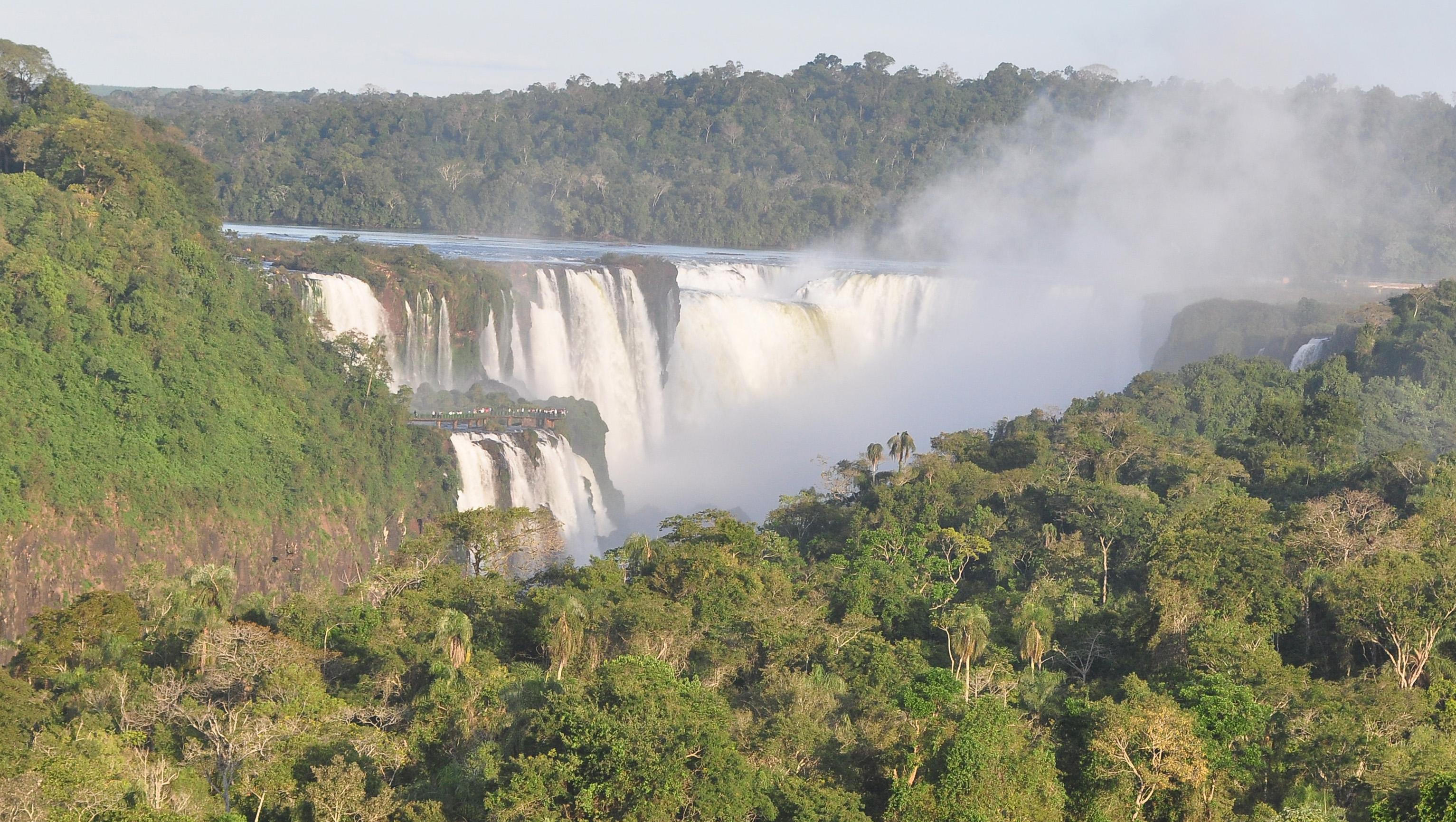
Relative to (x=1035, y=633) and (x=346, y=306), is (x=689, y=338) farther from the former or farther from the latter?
(x=1035, y=633)

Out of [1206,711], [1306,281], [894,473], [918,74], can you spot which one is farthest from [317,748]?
[918,74]

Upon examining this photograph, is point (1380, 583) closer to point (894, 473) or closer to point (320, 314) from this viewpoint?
point (894, 473)

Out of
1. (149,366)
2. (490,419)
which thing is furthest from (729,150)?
(149,366)

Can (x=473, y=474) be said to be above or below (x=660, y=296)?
below

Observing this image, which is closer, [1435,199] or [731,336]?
[731,336]

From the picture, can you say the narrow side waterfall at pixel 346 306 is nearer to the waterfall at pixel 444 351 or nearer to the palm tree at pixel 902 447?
the waterfall at pixel 444 351

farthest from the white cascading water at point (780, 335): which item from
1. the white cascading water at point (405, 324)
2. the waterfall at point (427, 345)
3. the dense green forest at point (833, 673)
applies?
the dense green forest at point (833, 673)

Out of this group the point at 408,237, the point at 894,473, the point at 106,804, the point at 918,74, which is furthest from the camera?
the point at 918,74
